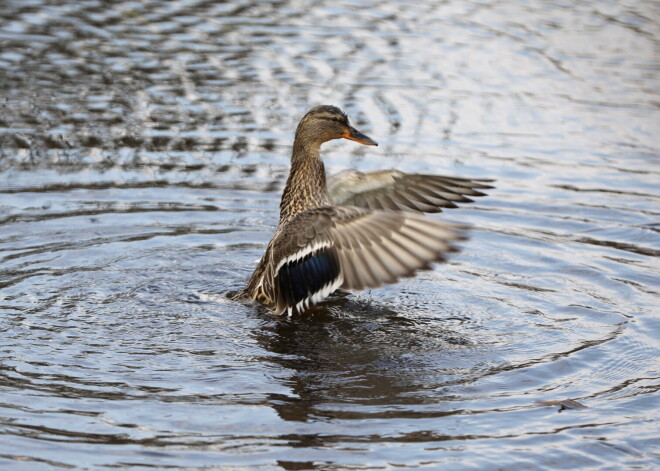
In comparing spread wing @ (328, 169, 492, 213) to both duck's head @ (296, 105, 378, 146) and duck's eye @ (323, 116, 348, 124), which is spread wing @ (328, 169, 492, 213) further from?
duck's eye @ (323, 116, 348, 124)

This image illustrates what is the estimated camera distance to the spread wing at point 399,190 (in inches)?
305

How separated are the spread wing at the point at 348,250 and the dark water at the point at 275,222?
0.30 m

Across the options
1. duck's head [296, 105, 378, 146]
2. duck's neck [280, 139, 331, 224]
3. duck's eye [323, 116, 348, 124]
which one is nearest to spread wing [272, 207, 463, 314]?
duck's neck [280, 139, 331, 224]

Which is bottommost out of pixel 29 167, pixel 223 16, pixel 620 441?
pixel 620 441

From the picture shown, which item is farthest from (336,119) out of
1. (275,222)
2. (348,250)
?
(348,250)

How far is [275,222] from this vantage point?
8992mm

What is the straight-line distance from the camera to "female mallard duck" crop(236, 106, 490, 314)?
6.41 metres

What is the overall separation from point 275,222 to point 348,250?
2.41 meters

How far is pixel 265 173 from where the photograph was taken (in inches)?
388

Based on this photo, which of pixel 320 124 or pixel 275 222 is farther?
pixel 275 222

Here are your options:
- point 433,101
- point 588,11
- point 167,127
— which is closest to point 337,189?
point 167,127

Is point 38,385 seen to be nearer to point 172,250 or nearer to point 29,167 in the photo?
point 172,250

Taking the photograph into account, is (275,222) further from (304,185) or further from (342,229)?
(342,229)

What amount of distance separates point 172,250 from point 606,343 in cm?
336
